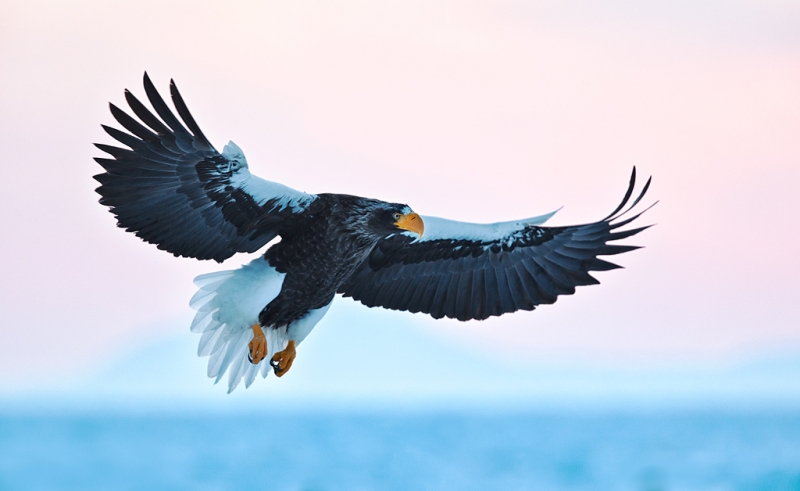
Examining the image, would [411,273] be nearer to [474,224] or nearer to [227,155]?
[474,224]

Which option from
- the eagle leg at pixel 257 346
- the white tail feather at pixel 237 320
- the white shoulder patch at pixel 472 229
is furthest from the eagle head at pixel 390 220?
the eagle leg at pixel 257 346

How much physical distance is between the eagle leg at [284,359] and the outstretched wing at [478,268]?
689mm

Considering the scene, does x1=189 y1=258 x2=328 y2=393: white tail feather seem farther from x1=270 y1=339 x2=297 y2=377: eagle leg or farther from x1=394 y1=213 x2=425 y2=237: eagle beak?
x1=394 y1=213 x2=425 y2=237: eagle beak

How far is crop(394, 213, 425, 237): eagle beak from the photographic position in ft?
20.0

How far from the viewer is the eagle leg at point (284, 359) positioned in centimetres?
646

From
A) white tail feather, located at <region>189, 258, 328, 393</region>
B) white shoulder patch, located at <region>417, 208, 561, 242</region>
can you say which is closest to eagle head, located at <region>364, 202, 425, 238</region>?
white shoulder patch, located at <region>417, 208, 561, 242</region>

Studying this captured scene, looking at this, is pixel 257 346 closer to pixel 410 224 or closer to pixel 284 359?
pixel 284 359

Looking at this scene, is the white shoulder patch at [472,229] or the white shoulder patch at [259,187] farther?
the white shoulder patch at [472,229]

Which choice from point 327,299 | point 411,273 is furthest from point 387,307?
point 327,299

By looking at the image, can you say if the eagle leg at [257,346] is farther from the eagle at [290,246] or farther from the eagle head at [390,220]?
the eagle head at [390,220]

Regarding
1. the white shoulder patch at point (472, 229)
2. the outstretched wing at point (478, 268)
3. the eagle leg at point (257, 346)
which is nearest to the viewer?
the eagle leg at point (257, 346)

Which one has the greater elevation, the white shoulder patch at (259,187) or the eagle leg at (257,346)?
the white shoulder patch at (259,187)

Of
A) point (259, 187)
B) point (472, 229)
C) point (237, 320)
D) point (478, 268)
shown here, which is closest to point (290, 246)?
point (259, 187)

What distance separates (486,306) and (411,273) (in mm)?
583
